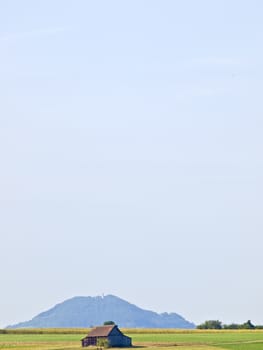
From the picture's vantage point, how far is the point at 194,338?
19100cm

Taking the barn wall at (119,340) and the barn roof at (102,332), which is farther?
the barn roof at (102,332)

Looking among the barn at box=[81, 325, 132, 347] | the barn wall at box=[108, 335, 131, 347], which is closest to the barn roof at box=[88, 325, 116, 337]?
the barn at box=[81, 325, 132, 347]

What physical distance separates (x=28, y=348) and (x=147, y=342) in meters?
24.5

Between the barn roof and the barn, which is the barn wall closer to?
the barn

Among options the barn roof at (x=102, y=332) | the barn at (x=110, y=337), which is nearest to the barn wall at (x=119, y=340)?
the barn at (x=110, y=337)

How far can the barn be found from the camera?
179250mm

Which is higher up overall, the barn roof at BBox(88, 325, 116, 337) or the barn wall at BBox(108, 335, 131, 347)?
the barn roof at BBox(88, 325, 116, 337)

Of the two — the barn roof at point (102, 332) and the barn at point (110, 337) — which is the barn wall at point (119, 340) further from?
the barn roof at point (102, 332)

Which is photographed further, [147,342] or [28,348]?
[147,342]

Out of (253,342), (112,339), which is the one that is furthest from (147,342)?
(253,342)

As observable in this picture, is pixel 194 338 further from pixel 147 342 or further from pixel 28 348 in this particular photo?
pixel 28 348

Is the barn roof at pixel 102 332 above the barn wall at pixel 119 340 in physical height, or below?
above

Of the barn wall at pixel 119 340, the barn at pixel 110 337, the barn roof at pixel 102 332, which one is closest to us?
the barn wall at pixel 119 340

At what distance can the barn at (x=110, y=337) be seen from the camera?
179 m
